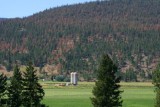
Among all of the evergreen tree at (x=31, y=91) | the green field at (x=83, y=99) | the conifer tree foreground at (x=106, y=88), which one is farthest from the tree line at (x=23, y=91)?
the green field at (x=83, y=99)

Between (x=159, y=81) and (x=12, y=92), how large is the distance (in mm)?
10779

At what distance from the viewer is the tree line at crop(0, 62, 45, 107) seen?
36875 mm

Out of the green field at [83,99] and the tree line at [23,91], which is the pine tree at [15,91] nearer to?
the tree line at [23,91]

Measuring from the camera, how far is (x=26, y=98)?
37094 millimetres

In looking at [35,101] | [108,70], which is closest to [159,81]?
[108,70]

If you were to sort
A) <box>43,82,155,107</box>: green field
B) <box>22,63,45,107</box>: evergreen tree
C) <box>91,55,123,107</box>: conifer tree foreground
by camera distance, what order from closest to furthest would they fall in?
<box>22,63,45,107</box>: evergreen tree
<box>91,55,123,107</box>: conifer tree foreground
<box>43,82,155,107</box>: green field

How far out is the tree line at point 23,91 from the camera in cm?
3688

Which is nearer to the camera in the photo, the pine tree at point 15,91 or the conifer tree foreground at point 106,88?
the pine tree at point 15,91

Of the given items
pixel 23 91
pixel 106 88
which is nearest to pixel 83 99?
pixel 106 88

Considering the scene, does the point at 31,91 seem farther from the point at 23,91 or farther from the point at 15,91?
the point at 15,91

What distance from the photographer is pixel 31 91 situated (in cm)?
3706

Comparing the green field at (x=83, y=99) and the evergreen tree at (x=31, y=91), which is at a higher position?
the evergreen tree at (x=31, y=91)

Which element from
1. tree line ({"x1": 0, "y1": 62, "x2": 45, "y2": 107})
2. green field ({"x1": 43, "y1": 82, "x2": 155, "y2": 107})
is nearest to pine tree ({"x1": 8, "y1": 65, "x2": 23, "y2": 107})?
tree line ({"x1": 0, "y1": 62, "x2": 45, "y2": 107})

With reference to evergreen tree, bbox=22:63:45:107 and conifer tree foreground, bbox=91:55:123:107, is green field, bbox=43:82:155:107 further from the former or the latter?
evergreen tree, bbox=22:63:45:107
